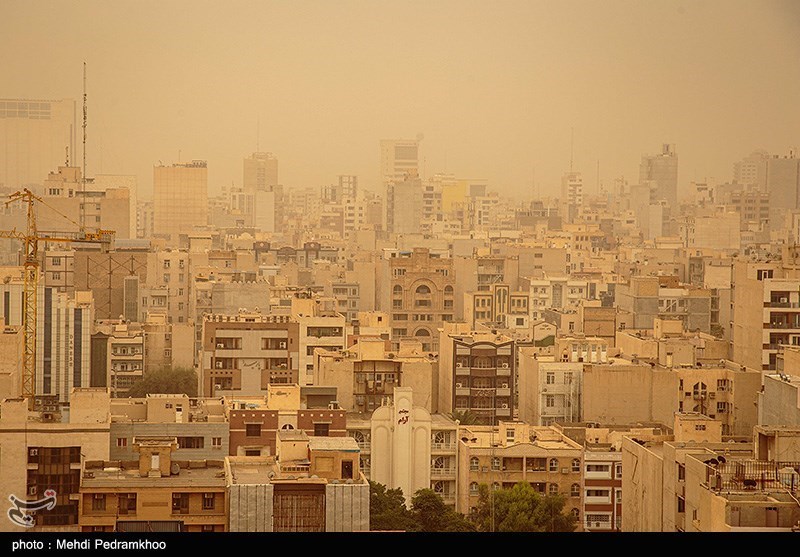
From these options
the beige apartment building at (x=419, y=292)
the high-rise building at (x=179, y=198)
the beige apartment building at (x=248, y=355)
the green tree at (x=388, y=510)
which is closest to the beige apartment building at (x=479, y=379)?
the beige apartment building at (x=248, y=355)

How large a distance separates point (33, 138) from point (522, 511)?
6918mm

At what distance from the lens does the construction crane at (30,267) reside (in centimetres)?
883

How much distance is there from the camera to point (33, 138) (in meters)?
11.4

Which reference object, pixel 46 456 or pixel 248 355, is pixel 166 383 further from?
pixel 46 456

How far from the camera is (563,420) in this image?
27.1 feet

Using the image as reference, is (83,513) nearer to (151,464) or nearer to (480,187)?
(151,464)

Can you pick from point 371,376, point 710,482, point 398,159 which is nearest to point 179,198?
point 398,159

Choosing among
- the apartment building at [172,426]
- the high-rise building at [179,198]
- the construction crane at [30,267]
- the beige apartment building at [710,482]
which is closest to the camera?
the beige apartment building at [710,482]

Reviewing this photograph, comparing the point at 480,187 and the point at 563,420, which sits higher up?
the point at 480,187

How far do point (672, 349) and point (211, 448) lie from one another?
152 inches

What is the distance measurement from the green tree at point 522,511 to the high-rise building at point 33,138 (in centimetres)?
590

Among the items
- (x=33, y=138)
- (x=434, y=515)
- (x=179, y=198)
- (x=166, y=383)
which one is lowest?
(x=434, y=515)

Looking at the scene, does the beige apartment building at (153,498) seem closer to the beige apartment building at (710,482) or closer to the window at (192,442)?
the window at (192,442)
